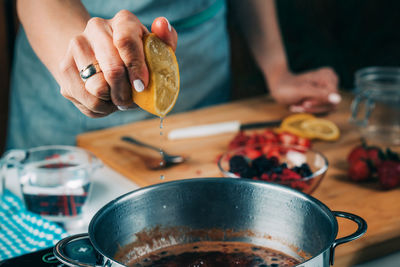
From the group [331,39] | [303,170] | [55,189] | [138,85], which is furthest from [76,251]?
[331,39]

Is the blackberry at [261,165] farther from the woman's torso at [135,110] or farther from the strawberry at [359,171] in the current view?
the woman's torso at [135,110]

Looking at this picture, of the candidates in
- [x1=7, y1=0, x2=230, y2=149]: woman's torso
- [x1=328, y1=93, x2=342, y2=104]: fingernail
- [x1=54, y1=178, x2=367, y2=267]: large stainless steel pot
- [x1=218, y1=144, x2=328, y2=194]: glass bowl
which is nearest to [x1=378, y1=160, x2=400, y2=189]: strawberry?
[x1=218, y1=144, x2=328, y2=194]: glass bowl

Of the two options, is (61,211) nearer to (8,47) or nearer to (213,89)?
(213,89)

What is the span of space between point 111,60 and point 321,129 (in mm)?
901

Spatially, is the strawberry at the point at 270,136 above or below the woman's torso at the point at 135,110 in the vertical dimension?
below

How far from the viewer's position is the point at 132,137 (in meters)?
1.51

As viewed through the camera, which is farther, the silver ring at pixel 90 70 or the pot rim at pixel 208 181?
the silver ring at pixel 90 70

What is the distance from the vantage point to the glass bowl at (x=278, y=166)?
1.07 m

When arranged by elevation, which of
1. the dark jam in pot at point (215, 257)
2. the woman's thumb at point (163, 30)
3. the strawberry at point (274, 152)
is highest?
the woman's thumb at point (163, 30)

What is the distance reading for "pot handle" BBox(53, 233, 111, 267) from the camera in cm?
62

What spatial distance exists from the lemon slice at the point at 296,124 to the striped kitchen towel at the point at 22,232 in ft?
2.70

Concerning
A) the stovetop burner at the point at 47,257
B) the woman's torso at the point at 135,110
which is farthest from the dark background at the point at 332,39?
the stovetop burner at the point at 47,257

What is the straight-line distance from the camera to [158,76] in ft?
2.60

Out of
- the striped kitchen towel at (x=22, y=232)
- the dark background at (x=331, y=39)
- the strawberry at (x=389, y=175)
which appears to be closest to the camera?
the striped kitchen towel at (x=22, y=232)
